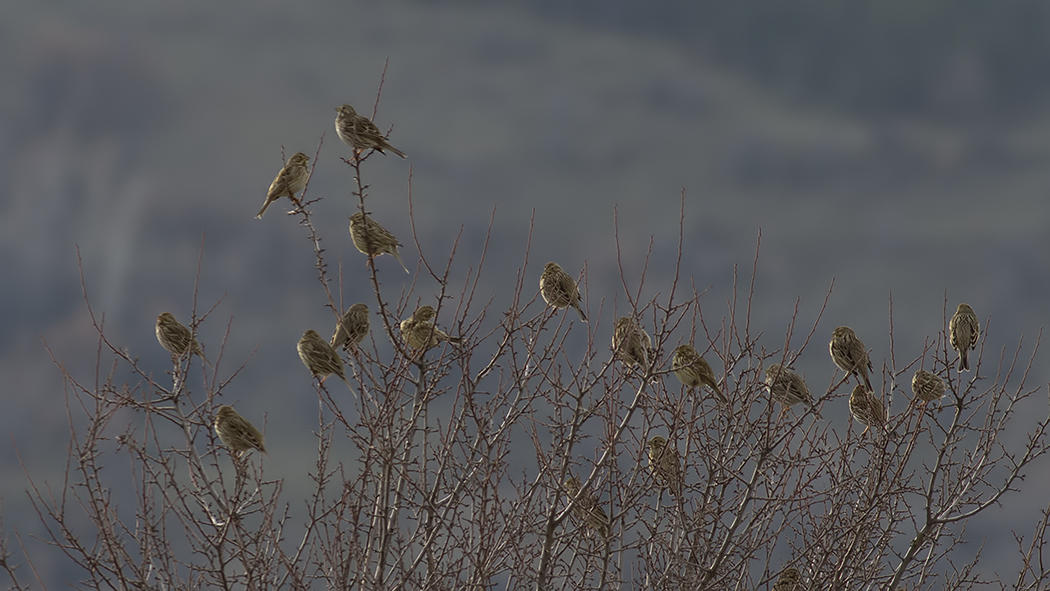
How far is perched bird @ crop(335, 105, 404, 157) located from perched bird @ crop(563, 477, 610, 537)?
13.0 feet

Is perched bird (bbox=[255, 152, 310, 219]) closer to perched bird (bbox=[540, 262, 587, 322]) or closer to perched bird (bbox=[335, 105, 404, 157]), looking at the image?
perched bird (bbox=[335, 105, 404, 157])

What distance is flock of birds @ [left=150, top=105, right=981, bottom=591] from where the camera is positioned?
895cm

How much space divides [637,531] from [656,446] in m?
1.82

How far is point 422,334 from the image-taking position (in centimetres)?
991

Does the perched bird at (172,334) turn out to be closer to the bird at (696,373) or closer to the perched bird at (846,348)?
the bird at (696,373)

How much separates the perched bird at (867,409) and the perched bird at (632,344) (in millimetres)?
2281

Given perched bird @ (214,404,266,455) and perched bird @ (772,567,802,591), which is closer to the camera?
perched bird @ (214,404,266,455)

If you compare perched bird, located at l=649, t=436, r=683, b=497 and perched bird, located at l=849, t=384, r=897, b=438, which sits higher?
perched bird, located at l=849, t=384, r=897, b=438

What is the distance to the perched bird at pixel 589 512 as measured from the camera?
8703 mm

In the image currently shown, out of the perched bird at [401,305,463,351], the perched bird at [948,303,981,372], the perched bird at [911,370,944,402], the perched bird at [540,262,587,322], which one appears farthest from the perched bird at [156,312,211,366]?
the perched bird at [948,303,981,372]

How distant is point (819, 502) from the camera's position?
910 cm

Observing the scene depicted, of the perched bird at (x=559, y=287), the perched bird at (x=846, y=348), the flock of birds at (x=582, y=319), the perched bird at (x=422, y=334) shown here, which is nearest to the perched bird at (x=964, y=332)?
the flock of birds at (x=582, y=319)

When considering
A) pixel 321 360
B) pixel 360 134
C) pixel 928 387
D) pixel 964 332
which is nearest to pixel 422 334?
pixel 321 360

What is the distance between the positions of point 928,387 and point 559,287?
14.6ft
